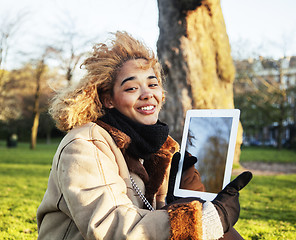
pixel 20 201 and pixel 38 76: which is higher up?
pixel 38 76

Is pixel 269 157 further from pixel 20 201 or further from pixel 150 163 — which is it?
pixel 150 163

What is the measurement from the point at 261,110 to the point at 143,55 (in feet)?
88.6

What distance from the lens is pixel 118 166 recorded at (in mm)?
2133

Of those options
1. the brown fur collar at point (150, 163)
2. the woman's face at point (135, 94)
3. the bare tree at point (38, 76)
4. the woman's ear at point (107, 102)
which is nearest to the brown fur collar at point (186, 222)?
the brown fur collar at point (150, 163)

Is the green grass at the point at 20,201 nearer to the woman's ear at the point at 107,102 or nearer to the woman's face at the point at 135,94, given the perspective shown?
the woman's ear at the point at 107,102

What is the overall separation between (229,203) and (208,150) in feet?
1.82

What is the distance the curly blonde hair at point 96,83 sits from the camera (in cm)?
226

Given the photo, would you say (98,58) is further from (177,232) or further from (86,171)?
(177,232)

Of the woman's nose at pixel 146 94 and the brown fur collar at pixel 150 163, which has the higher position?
the woman's nose at pixel 146 94

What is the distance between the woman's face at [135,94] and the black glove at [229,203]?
0.79m


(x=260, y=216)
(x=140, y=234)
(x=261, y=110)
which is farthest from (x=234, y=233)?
(x=261, y=110)

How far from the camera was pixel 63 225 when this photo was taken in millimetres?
2039

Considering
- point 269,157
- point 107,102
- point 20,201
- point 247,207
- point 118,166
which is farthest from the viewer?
point 269,157

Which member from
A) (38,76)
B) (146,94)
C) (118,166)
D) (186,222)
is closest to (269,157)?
(38,76)
